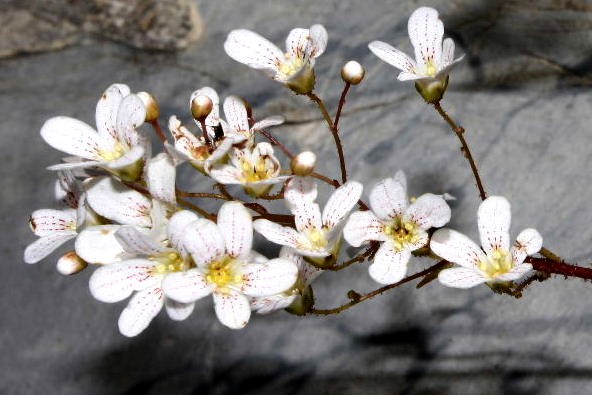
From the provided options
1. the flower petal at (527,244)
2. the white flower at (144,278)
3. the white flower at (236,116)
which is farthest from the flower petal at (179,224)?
the flower petal at (527,244)

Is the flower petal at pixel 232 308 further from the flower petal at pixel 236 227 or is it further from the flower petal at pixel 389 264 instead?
the flower petal at pixel 389 264

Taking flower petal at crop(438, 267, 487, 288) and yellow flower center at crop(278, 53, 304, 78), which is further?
yellow flower center at crop(278, 53, 304, 78)

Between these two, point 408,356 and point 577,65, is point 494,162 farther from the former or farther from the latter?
point 408,356

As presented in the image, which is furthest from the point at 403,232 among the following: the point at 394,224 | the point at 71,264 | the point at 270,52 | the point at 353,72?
the point at 71,264

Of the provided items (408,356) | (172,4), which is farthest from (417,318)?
(172,4)

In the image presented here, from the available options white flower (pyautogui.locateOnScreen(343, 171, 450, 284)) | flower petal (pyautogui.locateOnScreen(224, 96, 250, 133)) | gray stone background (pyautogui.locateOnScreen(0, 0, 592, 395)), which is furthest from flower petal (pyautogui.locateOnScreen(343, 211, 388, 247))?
gray stone background (pyautogui.locateOnScreen(0, 0, 592, 395))

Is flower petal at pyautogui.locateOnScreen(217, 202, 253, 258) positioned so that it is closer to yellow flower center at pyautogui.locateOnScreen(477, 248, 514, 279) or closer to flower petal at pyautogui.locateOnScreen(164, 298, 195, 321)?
flower petal at pyautogui.locateOnScreen(164, 298, 195, 321)
